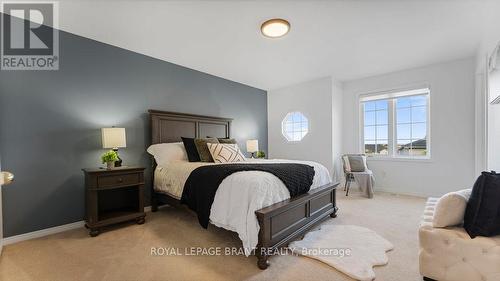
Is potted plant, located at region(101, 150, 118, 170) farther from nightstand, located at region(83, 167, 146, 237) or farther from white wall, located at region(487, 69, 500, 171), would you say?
white wall, located at region(487, 69, 500, 171)

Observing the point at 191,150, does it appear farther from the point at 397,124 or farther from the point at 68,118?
the point at 397,124

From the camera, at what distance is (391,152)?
461 cm

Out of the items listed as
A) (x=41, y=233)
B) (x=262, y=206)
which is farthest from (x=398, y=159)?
(x=41, y=233)

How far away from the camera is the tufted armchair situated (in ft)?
4.62

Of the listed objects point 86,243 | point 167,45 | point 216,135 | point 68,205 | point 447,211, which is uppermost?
point 167,45

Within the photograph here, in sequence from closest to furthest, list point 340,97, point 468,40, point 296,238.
→ point 296,238, point 468,40, point 340,97

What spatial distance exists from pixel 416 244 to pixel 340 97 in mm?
3529

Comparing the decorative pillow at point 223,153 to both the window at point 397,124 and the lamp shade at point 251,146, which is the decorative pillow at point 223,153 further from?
the window at point 397,124

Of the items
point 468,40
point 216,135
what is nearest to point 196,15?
point 216,135

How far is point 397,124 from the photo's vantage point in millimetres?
4559

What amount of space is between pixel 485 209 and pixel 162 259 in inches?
99.9

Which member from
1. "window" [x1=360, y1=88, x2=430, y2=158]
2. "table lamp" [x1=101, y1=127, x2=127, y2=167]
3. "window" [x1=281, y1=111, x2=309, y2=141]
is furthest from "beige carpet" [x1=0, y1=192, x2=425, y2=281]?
"window" [x1=281, y1=111, x2=309, y2=141]

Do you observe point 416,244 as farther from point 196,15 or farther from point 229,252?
point 196,15

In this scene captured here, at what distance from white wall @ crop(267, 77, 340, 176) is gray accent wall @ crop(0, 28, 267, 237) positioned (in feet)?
9.06
